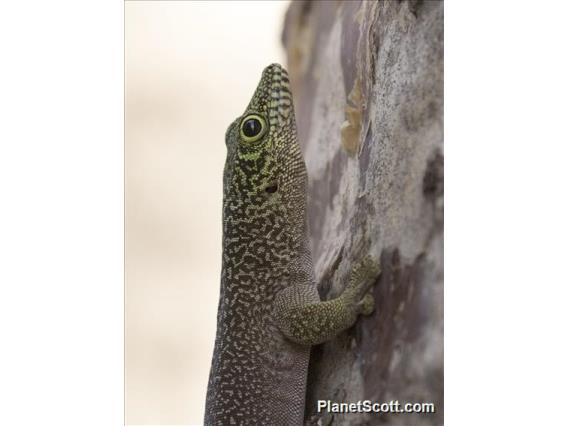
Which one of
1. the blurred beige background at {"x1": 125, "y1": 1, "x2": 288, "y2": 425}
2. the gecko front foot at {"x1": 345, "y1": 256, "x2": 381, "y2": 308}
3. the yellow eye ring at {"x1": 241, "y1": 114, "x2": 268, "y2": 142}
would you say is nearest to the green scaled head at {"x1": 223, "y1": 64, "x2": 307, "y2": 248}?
the yellow eye ring at {"x1": 241, "y1": 114, "x2": 268, "y2": 142}

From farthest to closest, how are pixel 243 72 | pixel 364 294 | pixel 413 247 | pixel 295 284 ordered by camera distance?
pixel 243 72
pixel 295 284
pixel 364 294
pixel 413 247

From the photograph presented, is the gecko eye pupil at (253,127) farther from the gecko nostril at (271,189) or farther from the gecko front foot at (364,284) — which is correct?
the gecko front foot at (364,284)

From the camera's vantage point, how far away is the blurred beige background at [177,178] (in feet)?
10.6

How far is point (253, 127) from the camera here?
10.6ft

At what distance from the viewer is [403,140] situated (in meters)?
2.82

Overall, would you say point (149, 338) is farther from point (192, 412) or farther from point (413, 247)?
point (413, 247)

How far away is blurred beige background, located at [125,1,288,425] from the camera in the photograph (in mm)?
3232

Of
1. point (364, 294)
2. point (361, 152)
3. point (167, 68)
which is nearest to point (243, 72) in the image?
point (167, 68)

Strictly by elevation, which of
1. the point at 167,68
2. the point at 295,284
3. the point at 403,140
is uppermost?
the point at 167,68

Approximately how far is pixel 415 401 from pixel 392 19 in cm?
160

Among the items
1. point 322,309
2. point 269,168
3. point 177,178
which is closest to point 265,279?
point 322,309

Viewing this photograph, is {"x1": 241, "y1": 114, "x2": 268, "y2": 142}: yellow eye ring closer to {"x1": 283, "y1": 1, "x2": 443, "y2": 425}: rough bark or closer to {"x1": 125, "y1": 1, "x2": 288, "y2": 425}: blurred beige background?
{"x1": 125, "y1": 1, "x2": 288, "y2": 425}: blurred beige background

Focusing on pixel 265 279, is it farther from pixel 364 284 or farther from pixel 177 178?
pixel 177 178

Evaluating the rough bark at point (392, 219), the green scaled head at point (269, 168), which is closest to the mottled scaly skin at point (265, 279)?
the green scaled head at point (269, 168)
